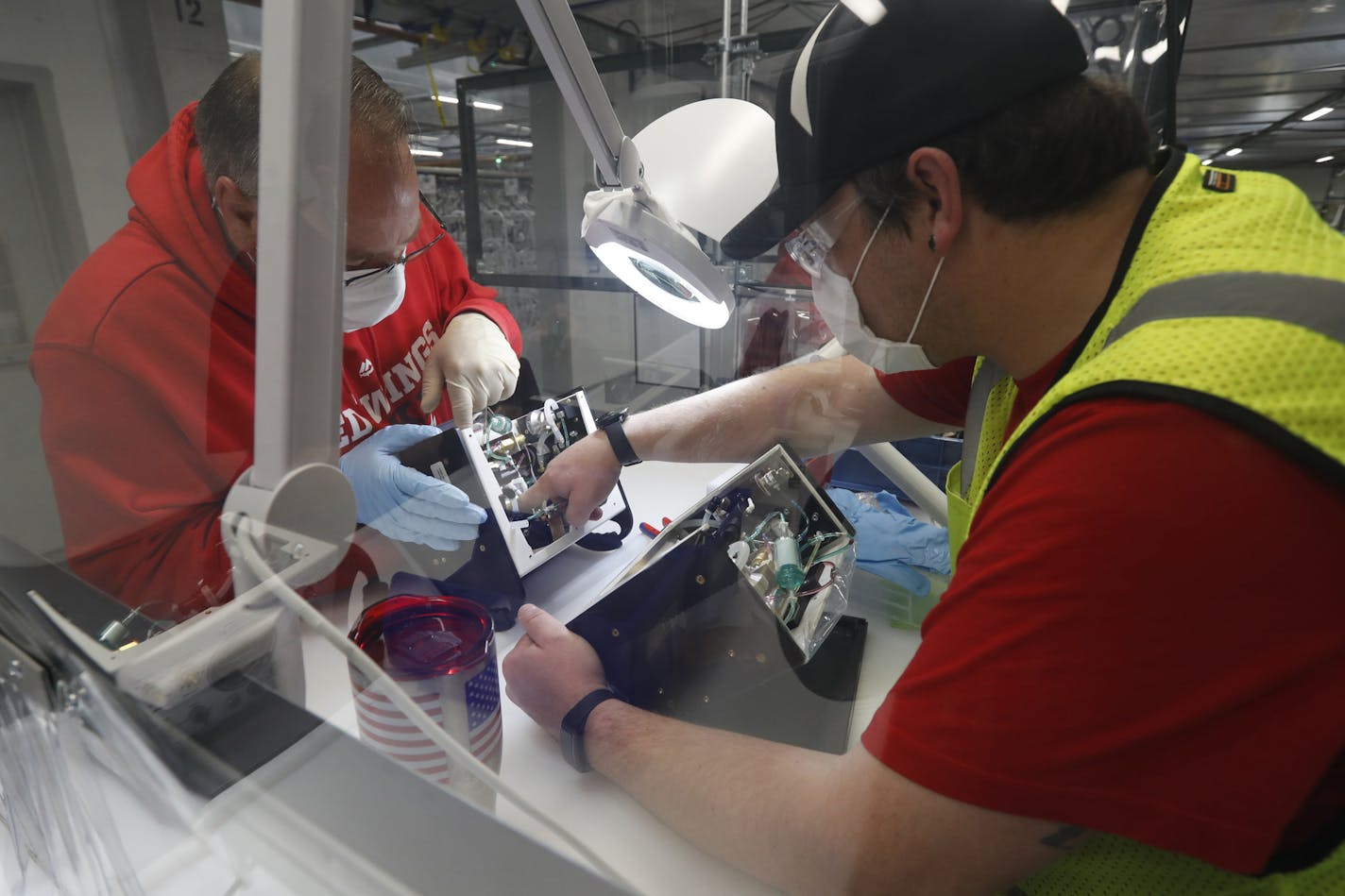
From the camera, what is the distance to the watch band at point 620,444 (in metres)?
1.13

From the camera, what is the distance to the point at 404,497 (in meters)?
0.68

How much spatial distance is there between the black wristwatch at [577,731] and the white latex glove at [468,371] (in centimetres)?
40

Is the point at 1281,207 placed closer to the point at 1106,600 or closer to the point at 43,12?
the point at 1106,600

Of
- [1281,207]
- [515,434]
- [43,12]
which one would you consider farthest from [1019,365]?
[43,12]

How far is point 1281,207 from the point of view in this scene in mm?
591

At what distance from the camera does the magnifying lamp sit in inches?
29.9

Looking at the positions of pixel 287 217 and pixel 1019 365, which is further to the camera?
pixel 1019 365

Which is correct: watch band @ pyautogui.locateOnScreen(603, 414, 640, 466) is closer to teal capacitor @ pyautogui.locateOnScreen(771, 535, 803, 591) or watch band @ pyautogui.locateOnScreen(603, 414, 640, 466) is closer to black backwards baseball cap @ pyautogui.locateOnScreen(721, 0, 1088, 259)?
teal capacitor @ pyautogui.locateOnScreen(771, 535, 803, 591)

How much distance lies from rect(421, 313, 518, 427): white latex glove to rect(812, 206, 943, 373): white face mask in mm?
453

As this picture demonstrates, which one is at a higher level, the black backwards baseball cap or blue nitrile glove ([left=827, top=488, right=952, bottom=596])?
the black backwards baseball cap

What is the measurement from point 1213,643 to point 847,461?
710 millimetres

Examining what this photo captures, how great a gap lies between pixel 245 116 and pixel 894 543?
824 mm

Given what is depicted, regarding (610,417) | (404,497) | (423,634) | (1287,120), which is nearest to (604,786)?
(423,634)

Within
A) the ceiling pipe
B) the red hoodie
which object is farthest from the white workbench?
the ceiling pipe
